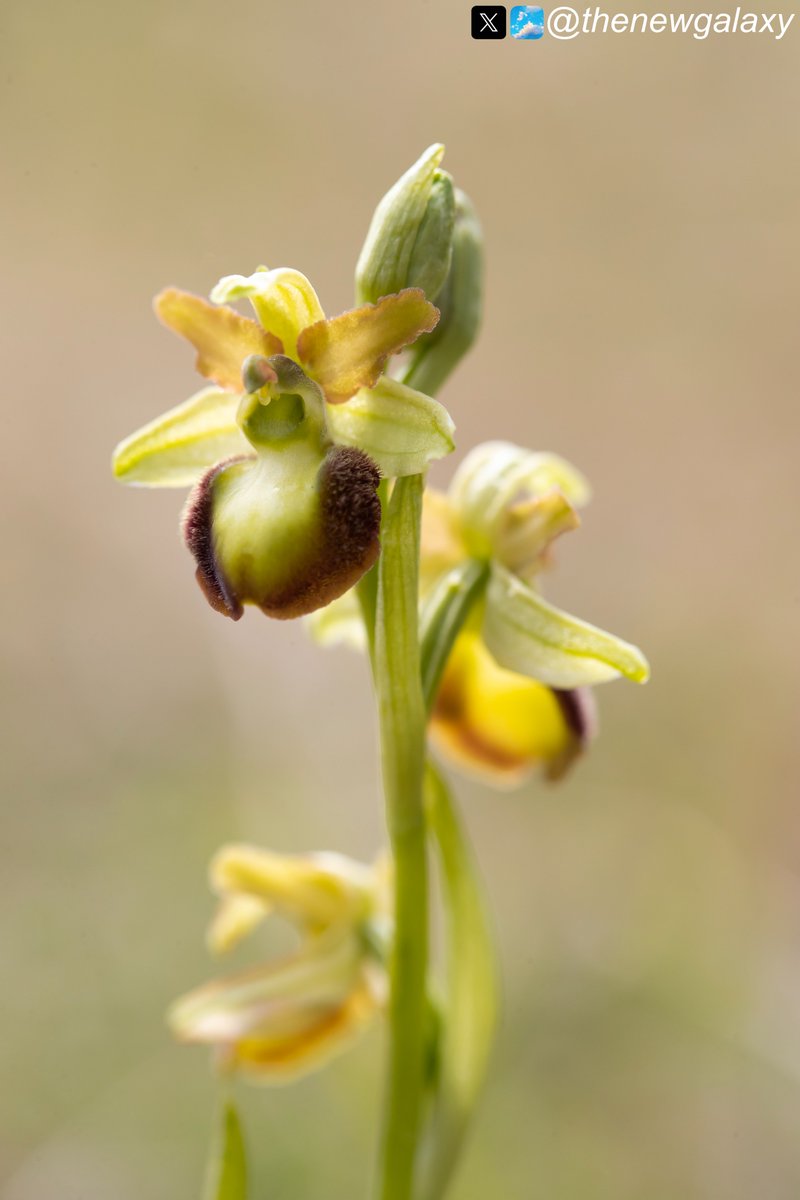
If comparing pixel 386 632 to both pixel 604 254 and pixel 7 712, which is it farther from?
pixel 604 254

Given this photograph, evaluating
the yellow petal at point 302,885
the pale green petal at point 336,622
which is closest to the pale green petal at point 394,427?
the pale green petal at point 336,622

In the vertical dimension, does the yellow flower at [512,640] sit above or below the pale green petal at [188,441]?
below

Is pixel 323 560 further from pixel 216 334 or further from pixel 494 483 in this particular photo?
pixel 494 483

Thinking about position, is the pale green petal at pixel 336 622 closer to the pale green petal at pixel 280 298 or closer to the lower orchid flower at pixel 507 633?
the lower orchid flower at pixel 507 633

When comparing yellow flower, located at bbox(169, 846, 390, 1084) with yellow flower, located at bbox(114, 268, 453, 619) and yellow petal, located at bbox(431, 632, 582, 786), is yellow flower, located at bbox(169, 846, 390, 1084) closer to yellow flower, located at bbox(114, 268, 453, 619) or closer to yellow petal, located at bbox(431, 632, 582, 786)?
yellow petal, located at bbox(431, 632, 582, 786)

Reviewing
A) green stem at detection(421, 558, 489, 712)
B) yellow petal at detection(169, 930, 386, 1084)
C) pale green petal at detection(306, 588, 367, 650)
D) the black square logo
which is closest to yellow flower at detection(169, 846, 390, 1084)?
yellow petal at detection(169, 930, 386, 1084)

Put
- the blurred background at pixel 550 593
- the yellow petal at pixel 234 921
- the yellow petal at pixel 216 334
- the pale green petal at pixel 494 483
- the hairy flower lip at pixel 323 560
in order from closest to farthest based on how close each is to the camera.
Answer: the hairy flower lip at pixel 323 560 → the yellow petal at pixel 216 334 → the pale green petal at pixel 494 483 → the yellow petal at pixel 234 921 → the blurred background at pixel 550 593

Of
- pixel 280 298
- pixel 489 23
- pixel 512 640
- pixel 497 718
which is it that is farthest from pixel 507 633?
pixel 489 23
